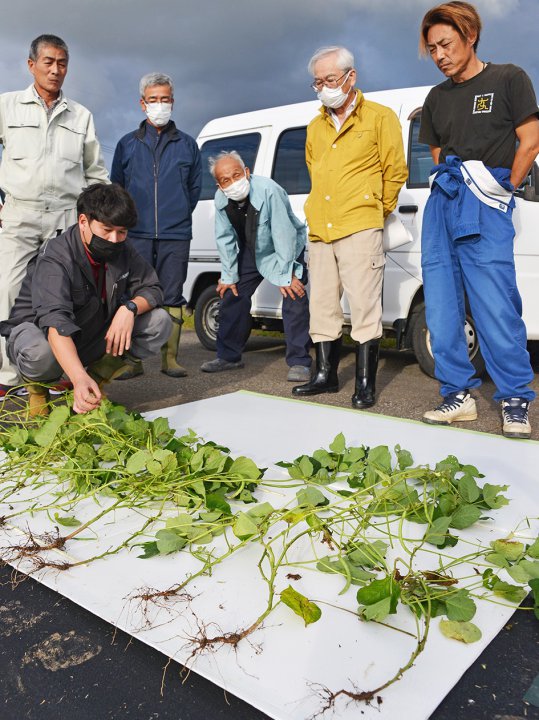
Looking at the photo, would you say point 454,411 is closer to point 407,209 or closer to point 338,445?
point 338,445

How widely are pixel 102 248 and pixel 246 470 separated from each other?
1.41 metres

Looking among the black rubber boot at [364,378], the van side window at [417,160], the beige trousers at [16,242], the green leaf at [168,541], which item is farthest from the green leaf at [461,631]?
the van side window at [417,160]

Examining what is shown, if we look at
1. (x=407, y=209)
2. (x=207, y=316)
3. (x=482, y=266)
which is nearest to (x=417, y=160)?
(x=407, y=209)

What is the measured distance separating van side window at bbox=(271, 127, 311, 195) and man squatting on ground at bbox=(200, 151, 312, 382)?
575mm

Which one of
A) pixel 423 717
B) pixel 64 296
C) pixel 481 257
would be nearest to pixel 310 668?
pixel 423 717

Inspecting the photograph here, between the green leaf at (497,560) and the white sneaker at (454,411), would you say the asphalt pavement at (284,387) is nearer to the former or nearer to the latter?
the white sneaker at (454,411)

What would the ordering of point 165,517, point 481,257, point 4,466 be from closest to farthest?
point 165,517
point 4,466
point 481,257

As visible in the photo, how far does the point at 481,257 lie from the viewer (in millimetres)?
3293

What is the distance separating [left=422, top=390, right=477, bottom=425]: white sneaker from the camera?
3.51m

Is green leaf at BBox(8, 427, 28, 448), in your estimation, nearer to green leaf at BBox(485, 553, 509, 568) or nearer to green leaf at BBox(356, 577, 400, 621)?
green leaf at BBox(356, 577, 400, 621)

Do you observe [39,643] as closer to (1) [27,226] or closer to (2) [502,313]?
(2) [502,313]

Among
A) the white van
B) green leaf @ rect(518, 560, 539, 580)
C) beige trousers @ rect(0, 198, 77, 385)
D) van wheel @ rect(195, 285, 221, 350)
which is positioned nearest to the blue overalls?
the white van

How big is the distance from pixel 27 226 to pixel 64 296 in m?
1.01

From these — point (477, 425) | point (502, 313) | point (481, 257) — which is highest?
point (481, 257)
